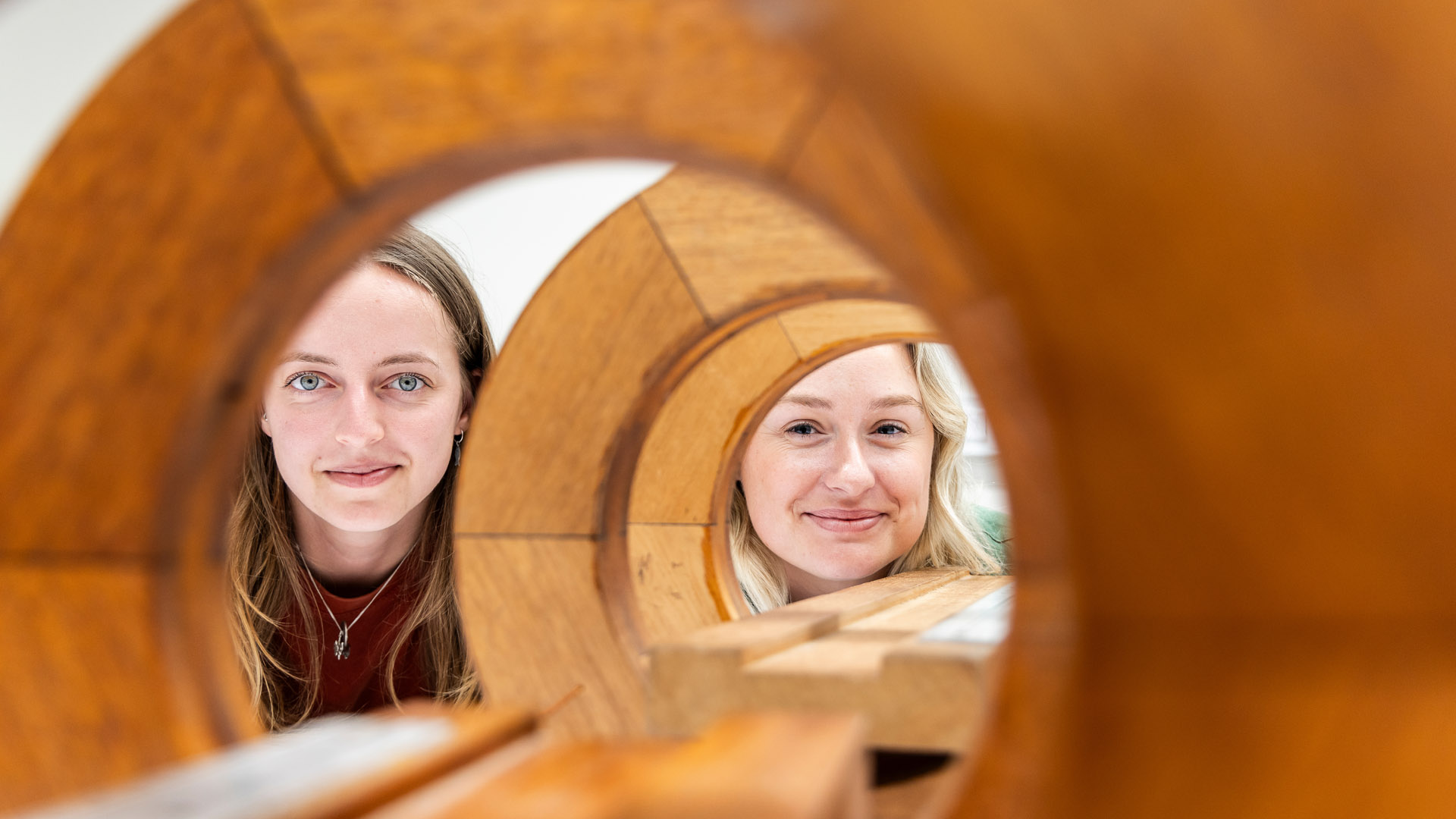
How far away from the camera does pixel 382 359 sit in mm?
1150

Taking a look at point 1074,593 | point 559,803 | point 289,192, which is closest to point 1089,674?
point 1074,593

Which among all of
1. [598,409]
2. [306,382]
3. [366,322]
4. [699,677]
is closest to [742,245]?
[598,409]

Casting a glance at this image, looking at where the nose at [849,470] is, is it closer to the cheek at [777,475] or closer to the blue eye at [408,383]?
the cheek at [777,475]

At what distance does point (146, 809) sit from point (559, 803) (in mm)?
98

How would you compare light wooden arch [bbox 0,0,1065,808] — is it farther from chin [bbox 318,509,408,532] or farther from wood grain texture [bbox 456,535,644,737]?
Answer: chin [bbox 318,509,408,532]

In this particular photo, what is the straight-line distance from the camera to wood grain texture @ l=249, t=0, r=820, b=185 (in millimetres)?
320

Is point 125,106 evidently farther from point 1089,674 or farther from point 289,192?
point 1089,674

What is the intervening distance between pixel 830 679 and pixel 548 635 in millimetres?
302

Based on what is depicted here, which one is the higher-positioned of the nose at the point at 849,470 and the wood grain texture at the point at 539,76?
the wood grain texture at the point at 539,76

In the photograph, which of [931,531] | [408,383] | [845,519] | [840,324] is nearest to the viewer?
[840,324]

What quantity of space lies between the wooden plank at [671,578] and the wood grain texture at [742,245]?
0.24 m

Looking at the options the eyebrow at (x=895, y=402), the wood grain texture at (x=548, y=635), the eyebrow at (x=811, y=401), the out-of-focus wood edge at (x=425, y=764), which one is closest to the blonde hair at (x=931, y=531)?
the eyebrow at (x=895, y=402)

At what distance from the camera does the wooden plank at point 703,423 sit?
837mm

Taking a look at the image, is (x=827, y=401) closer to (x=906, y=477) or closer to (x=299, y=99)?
(x=906, y=477)
